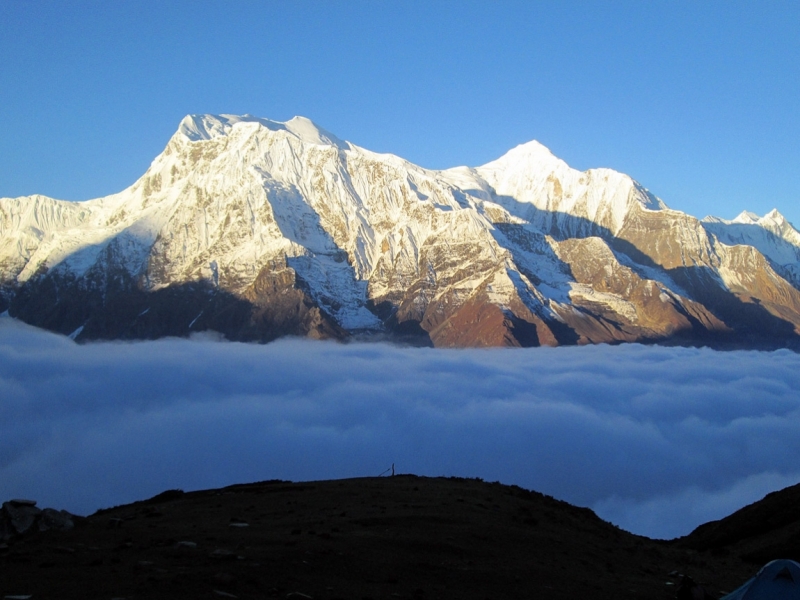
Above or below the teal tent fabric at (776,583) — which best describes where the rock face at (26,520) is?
above

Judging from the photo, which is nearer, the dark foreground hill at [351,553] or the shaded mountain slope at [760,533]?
the dark foreground hill at [351,553]

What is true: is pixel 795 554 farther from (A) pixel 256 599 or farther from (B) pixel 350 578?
(A) pixel 256 599

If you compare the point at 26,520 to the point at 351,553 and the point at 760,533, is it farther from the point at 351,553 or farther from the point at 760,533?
the point at 760,533

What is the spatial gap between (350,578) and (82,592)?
31.7 ft

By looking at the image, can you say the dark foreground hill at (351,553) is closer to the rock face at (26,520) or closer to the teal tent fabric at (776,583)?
the rock face at (26,520)

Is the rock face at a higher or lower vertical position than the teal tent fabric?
higher

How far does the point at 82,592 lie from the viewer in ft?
89.6

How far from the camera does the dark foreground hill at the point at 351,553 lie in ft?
96.9

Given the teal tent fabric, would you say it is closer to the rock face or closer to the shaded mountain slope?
the shaded mountain slope

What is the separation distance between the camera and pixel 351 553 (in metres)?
34.5

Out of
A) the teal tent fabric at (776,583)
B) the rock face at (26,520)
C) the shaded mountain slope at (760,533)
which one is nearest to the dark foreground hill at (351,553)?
the rock face at (26,520)

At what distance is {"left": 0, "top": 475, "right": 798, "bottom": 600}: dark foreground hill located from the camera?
29.5 metres

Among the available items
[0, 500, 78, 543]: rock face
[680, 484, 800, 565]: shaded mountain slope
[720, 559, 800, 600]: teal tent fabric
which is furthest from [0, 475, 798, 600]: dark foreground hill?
[720, 559, 800, 600]: teal tent fabric

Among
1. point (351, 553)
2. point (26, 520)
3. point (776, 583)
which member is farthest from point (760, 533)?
point (26, 520)
